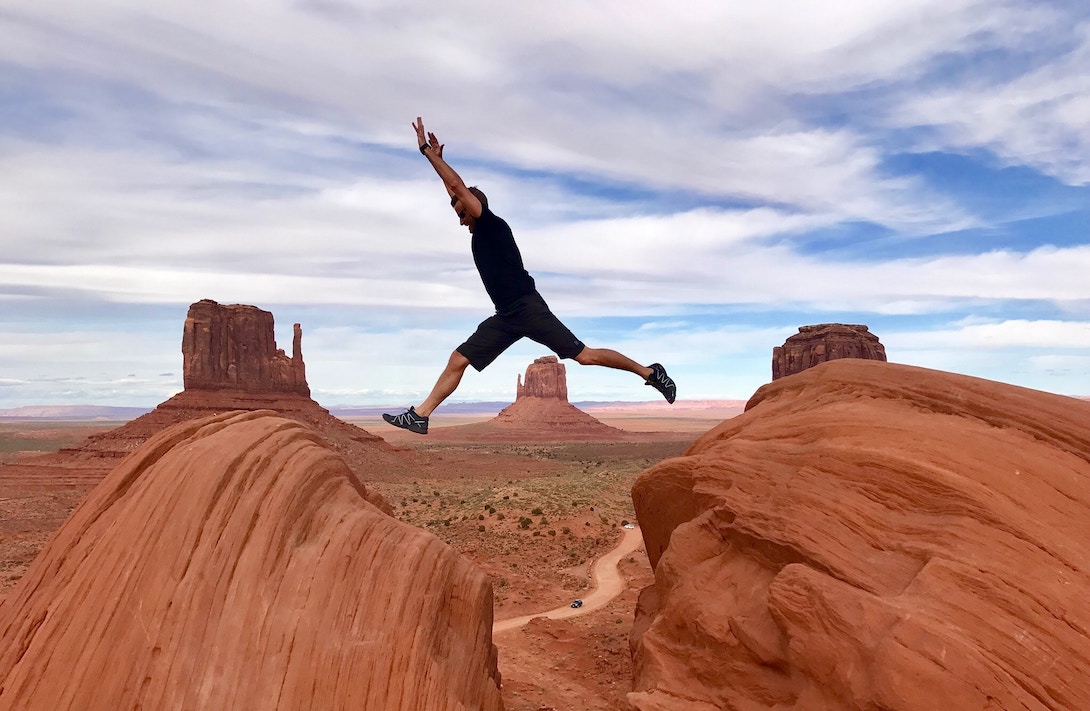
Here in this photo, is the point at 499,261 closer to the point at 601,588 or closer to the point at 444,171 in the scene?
the point at 444,171

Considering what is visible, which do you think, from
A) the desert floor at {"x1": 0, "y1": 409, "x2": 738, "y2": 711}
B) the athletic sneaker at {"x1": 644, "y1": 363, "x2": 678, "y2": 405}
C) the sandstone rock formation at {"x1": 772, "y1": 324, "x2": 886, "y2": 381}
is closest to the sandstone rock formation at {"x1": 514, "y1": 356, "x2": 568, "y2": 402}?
the sandstone rock formation at {"x1": 772, "y1": 324, "x2": 886, "y2": 381}

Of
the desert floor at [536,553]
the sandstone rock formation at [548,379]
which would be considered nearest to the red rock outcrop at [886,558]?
the desert floor at [536,553]

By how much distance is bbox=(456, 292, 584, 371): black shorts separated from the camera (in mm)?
10227

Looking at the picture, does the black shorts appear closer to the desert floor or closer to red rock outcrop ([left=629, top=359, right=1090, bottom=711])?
red rock outcrop ([left=629, top=359, right=1090, bottom=711])

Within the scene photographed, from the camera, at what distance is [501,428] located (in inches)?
6531

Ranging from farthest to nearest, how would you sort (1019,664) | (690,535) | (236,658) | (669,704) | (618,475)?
(618,475) < (690,535) < (669,704) < (236,658) < (1019,664)

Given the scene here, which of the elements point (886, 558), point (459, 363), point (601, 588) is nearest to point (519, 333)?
Answer: point (459, 363)

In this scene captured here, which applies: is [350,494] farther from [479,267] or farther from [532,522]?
[532,522]

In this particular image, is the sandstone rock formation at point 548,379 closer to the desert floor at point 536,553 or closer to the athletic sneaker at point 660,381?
the desert floor at point 536,553

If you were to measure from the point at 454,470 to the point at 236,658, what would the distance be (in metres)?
67.8

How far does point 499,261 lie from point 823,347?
235ft

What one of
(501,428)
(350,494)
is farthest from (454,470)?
(501,428)

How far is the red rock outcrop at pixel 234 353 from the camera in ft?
282

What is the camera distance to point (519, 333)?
34.4 ft
